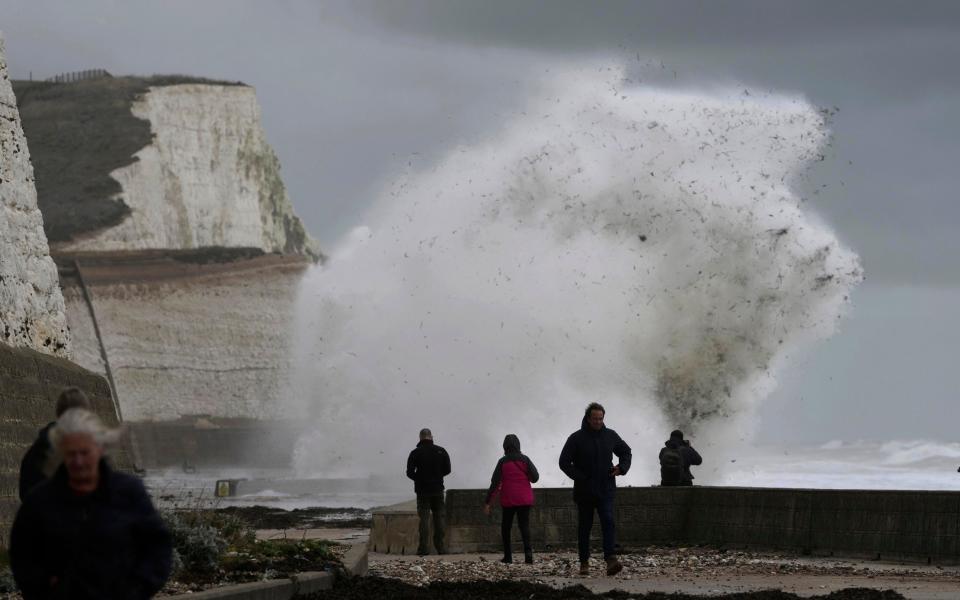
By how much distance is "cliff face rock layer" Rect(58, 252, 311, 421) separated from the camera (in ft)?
316

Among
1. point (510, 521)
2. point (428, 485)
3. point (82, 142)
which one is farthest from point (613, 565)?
point (82, 142)

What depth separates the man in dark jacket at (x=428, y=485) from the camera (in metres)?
19.2

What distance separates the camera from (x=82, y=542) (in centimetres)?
564

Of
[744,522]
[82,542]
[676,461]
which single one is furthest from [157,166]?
[82,542]

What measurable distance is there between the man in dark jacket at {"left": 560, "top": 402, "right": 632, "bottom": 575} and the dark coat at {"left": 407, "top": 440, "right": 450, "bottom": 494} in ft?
13.0

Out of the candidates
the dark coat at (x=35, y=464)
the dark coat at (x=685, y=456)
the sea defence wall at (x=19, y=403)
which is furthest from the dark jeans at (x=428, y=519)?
the dark coat at (x=35, y=464)

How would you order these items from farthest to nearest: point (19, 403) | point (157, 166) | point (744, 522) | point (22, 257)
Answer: point (157, 166), point (22, 257), point (744, 522), point (19, 403)

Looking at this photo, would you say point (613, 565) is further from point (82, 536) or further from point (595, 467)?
point (82, 536)

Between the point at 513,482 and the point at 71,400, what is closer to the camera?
the point at 71,400

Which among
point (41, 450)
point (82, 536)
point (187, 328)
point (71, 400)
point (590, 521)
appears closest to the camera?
point (82, 536)

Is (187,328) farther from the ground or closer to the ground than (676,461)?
farther from the ground

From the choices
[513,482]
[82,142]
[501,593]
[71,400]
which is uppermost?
[82,142]

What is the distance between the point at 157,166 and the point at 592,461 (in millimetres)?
92464

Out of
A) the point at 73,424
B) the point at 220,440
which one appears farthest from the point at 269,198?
the point at 73,424
